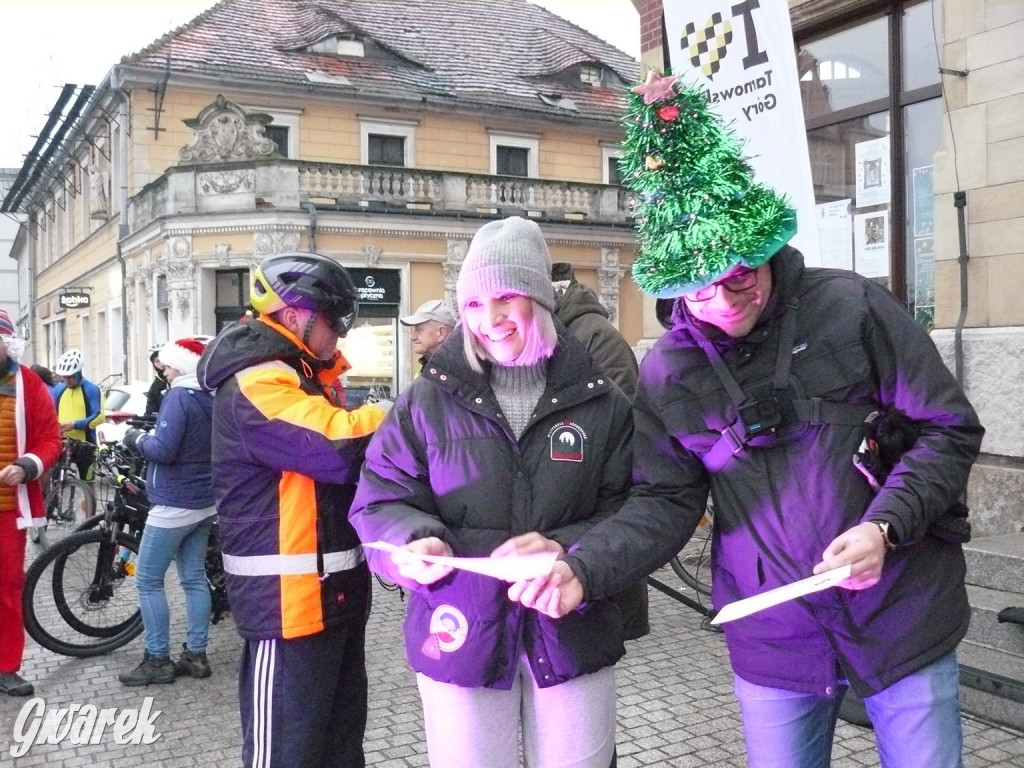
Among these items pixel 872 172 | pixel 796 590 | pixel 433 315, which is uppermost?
pixel 872 172

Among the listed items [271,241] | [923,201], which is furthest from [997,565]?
[271,241]

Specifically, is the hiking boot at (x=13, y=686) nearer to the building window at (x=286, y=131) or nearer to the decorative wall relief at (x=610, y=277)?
the decorative wall relief at (x=610, y=277)

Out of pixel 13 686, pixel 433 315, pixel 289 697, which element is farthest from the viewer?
pixel 433 315

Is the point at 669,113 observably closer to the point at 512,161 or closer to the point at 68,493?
the point at 68,493

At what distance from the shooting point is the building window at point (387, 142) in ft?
85.3

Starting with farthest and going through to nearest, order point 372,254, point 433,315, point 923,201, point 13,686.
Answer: point 372,254 → point 923,201 → point 433,315 → point 13,686

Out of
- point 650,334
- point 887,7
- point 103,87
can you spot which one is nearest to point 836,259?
point 887,7

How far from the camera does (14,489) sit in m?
5.14

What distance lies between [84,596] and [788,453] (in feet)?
16.8

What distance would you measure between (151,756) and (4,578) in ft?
4.96

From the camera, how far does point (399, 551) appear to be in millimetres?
2184

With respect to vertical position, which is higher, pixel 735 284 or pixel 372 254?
pixel 372 254

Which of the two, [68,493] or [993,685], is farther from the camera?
[68,493]

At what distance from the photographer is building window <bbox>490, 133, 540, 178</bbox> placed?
27.2m
